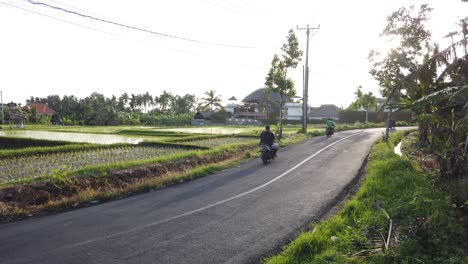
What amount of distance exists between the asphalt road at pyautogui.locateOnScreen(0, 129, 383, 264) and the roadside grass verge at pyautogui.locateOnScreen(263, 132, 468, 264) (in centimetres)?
69

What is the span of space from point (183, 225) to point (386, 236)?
3936 millimetres

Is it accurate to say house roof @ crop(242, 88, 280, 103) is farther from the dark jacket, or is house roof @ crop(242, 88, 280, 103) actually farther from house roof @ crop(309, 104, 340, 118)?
the dark jacket

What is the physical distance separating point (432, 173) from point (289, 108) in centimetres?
7653

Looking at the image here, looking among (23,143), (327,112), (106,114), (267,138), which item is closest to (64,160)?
(267,138)

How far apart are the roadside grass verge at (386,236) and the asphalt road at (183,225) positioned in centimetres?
69

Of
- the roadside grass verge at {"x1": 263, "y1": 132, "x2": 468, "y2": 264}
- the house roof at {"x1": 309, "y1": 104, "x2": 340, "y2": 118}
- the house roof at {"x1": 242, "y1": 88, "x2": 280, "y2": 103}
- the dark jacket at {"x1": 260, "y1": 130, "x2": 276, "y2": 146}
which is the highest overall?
the house roof at {"x1": 242, "y1": 88, "x2": 280, "y2": 103}

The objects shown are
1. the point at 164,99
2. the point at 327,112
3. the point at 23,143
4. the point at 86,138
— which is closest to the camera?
the point at 23,143

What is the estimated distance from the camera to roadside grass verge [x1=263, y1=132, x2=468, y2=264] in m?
4.85

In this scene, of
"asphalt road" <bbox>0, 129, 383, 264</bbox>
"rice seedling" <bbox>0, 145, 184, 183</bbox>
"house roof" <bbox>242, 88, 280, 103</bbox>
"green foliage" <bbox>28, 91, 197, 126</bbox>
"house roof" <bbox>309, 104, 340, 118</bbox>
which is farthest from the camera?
"house roof" <bbox>309, 104, 340, 118</bbox>

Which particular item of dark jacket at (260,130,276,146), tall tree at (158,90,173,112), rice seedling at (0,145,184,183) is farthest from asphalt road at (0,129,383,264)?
tall tree at (158,90,173,112)

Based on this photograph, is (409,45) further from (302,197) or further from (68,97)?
(68,97)

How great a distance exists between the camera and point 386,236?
5707 millimetres

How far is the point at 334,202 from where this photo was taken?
856cm

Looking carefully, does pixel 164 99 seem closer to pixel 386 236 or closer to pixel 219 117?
pixel 219 117
